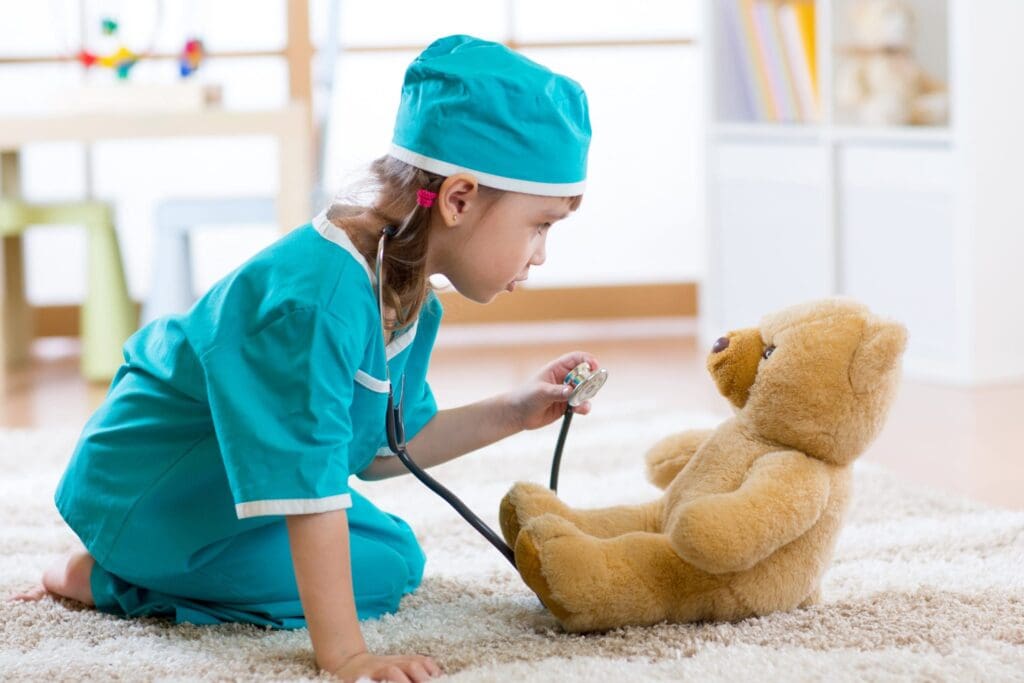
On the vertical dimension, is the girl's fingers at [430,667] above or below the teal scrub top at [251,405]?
below

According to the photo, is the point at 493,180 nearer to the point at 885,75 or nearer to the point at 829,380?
the point at 829,380

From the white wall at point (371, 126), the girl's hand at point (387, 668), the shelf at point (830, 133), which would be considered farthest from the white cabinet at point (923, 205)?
the girl's hand at point (387, 668)

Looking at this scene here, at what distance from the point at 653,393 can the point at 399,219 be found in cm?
147

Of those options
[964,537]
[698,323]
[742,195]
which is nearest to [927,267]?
[742,195]

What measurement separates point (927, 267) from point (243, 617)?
169 cm

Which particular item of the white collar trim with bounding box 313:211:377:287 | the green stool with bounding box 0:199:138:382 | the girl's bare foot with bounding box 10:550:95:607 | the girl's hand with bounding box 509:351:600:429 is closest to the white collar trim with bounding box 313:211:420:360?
the white collar trim with bounding box 313:211:377:287

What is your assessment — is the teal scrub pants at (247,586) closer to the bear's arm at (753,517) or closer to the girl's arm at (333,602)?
the girl's arm at (333,602)

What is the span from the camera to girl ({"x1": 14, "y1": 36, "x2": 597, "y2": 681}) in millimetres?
1007

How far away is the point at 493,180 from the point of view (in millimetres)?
1065

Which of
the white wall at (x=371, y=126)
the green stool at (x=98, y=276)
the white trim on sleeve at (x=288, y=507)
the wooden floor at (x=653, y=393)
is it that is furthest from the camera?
the white wall at (x=371, y=126)

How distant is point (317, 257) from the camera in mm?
1058

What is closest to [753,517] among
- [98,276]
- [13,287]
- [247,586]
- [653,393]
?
[247,586]

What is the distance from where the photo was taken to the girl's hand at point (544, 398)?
1.22 metres

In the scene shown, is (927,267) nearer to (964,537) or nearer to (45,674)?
(964,537)
